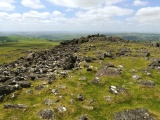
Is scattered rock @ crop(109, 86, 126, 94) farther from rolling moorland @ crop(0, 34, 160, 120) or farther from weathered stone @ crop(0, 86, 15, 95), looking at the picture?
weathered stone @ crop(0, 86, 15, 95)

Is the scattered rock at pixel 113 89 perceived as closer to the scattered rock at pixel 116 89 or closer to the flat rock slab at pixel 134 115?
the scattered rock at pixel 116 89

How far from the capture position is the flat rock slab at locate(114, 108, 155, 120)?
3456 centimetres

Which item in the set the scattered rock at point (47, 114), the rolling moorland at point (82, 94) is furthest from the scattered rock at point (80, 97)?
the scattered rock at point (47, 114)

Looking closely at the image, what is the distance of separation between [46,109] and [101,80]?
16.8m

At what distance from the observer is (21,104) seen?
37656mm

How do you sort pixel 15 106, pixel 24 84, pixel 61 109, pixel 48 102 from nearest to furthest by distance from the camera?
pixel 61 109 → pixel 15 106 → pixel 48 102 → pixel 24 84

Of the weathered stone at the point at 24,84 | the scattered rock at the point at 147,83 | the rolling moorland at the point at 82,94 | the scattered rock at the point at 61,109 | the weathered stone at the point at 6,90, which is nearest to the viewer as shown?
the rolling moorland at the point at 82,94

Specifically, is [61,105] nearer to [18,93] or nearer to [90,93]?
[90,93]

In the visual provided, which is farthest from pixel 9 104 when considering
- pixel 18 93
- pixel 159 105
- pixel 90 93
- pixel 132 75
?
pixel 132 75

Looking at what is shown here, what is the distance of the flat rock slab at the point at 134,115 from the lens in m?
34.6

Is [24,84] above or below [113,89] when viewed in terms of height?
above

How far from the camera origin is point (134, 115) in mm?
35219

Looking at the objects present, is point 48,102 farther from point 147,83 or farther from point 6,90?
point 147,83

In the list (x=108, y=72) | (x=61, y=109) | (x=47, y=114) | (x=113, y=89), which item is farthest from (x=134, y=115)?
(x=108, y=72)
